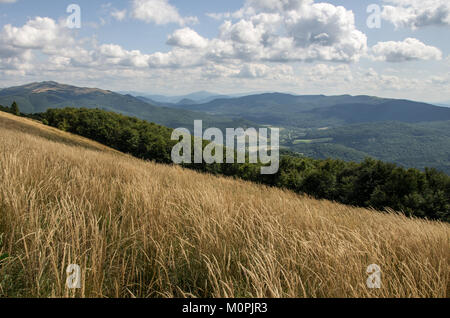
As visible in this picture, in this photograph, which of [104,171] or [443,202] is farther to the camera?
[443,202]

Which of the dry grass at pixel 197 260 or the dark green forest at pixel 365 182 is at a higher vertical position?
the dry grass at pixel 197 260

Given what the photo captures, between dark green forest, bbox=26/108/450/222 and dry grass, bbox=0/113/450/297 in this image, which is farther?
dark green forest, bbox=26/108/450/222

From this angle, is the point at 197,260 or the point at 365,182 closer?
the point at 197,260

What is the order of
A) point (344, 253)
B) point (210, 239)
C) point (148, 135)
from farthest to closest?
point (148, 135) < point (210, 239) < point (344, 253)

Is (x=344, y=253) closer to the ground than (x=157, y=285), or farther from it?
farther from it

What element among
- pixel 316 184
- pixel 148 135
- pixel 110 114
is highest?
pixel 110 114

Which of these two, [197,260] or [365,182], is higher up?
[197,260]

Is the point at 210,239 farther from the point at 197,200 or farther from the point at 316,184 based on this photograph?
the point at 316,184

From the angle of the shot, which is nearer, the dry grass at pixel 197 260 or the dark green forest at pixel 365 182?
the dry grass at pixel 197 260

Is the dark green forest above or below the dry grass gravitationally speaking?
below

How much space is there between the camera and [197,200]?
134 inches
